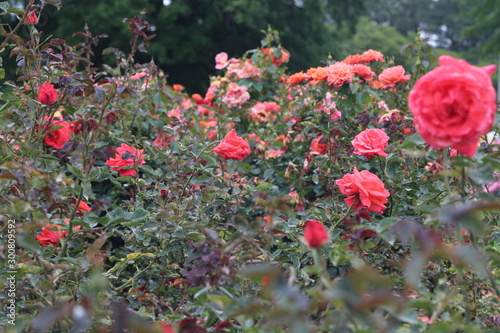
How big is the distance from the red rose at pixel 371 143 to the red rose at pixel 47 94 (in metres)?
1.09

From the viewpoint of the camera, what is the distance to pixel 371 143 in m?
1.86

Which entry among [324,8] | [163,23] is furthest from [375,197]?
[324,8]

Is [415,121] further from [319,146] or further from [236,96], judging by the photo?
[236,96]

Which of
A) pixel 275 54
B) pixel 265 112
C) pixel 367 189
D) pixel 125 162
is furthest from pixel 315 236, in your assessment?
pixel 275 54

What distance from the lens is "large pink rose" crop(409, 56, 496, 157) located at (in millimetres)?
1069

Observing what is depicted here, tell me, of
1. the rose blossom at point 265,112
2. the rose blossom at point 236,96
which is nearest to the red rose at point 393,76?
the rose blossom at point 265,112

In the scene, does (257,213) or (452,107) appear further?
(257,213)

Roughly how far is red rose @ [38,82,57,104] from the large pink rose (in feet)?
4.44

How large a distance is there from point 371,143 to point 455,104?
78cm

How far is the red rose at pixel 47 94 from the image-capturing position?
198 centimetres

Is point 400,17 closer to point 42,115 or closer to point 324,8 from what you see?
point 324,8

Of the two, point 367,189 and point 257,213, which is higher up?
point 367,189

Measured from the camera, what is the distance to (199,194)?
6.45ft

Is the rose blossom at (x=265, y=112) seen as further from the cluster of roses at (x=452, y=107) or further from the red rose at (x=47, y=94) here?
the cluster of roses at (x=452, y=107)
